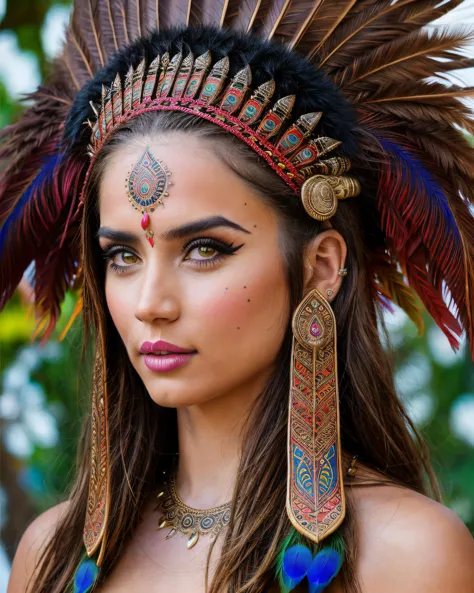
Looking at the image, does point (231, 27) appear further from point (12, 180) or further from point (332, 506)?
point (332, 506)

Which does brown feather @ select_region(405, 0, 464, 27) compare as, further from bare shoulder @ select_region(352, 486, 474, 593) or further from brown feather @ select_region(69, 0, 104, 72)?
bare shoulder @ select_region(352, 486, 474, 593)

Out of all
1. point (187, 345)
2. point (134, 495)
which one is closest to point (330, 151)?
point (187, 345)

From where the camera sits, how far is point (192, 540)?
2830 millimetres

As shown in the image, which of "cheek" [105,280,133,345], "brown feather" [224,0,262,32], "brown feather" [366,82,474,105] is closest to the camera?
"cheek" [105,280,133,345]

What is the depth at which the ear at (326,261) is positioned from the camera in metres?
2.83

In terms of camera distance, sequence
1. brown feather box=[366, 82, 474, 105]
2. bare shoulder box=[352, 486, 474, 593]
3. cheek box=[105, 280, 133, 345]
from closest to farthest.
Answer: bare shoulder box=[352, 486, 474, 593]
cheek box=[105, 280, 133, 345]
brown feather box=[366, 82, 474, 105]

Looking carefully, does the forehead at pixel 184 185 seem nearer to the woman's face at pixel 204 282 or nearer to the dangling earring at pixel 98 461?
the woman's face at pixel 204 282

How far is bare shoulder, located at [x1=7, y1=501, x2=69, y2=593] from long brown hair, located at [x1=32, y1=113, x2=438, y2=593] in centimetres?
6

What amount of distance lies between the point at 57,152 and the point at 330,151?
1.02m

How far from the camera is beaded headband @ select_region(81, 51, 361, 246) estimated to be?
9.10 ft

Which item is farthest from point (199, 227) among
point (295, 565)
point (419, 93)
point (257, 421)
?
point (295, 565)

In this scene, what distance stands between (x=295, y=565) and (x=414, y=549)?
31 centimetres

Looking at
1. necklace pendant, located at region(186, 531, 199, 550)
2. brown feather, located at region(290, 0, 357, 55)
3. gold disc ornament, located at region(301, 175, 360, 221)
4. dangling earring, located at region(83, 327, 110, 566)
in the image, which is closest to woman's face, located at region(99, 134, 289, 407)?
gold disc ornament, located at region(301, 175, 360, 221)

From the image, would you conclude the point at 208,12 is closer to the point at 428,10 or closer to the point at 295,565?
the point at 428,10
